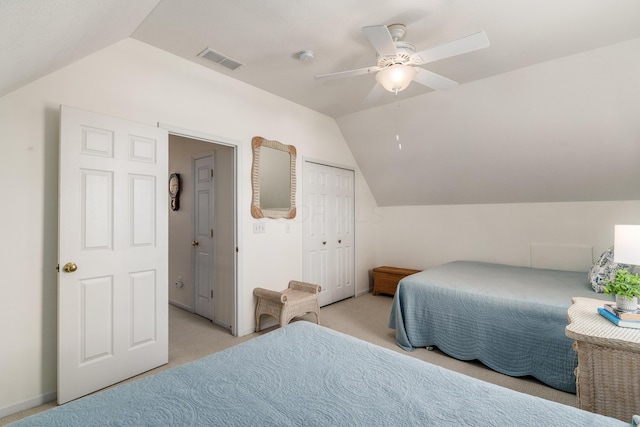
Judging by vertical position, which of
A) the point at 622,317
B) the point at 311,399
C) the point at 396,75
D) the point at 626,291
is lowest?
the point at 311,399

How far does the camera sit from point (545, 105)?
9.80 feet

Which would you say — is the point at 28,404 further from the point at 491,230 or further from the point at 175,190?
the point at 491,230

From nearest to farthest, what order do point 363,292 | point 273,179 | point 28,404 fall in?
1. point 28,404
2. point 273,179
3. point 363,292

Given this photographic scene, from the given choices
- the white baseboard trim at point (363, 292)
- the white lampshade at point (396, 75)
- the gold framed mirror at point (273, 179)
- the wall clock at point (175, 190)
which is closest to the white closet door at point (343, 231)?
the white baseboard trim at point (363, 292)

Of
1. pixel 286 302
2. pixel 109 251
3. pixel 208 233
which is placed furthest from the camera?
pixel 208 233

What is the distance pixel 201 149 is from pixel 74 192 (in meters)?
1.86

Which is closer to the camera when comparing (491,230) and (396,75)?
(396,75)

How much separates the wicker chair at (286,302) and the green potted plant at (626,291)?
239cm

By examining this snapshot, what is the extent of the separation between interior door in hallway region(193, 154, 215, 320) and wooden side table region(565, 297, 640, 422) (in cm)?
329

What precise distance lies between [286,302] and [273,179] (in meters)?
1.37

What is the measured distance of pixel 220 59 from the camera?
2.72 m

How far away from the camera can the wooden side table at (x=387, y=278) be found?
179 inches

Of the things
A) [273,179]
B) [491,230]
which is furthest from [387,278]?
[273,179]

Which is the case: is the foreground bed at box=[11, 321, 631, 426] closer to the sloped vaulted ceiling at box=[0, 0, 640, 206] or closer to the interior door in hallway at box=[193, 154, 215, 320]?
the sloped vaulted ceiling at box=[0, 0, 640, 206]
